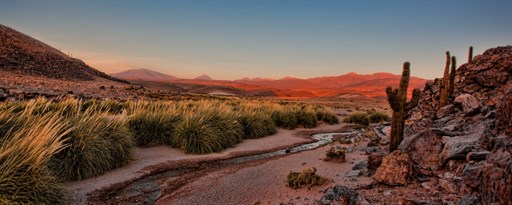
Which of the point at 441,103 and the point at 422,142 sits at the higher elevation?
the point at 441,103

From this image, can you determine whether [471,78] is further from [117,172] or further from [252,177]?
[117,172]

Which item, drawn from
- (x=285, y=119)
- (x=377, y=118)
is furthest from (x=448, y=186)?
(x=377, y=118)

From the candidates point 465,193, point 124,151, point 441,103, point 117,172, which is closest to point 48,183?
point 117,172

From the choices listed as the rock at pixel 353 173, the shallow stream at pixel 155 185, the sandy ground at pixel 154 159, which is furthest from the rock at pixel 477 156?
the shallow stream at pixel 155 185

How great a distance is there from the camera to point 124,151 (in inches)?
376

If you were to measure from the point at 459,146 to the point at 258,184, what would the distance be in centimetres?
419

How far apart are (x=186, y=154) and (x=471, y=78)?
985 centimetres

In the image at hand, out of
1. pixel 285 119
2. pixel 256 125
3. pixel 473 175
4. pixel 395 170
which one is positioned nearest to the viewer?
pixel 473 175

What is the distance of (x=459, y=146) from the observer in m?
6.64

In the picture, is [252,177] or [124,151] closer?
[252,177]

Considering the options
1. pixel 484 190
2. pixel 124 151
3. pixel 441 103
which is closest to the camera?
pixel 484 190

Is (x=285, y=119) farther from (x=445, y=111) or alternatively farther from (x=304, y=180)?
(x=304, y=180)

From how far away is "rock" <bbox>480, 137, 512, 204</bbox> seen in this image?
334cm

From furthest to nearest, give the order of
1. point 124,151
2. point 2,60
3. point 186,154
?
point 2,60 → point 186,154 → point 124,151
